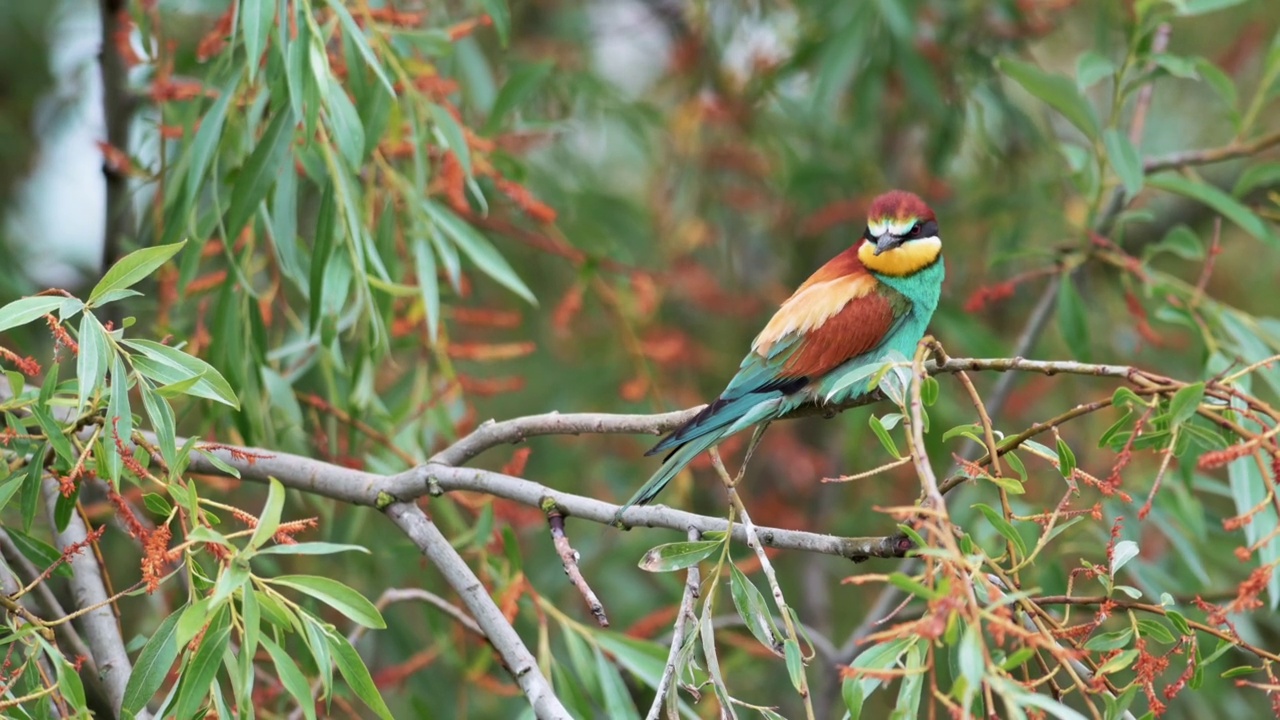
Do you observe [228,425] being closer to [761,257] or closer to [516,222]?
[516,222]

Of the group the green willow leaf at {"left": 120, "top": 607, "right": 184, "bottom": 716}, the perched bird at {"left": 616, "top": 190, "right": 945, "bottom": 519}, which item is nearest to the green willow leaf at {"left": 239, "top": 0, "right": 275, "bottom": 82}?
the green willow leaf at {"left": 120, "top": 607, "right": 184, "bottom": 716}

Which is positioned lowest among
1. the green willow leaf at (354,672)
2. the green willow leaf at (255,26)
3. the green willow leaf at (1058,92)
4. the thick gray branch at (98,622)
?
the thick gray branch at (98,622)

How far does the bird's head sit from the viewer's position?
255 centimetres

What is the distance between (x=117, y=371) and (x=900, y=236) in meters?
1.68

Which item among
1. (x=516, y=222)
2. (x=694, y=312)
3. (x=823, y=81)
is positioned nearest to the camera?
(x=823, y=81)

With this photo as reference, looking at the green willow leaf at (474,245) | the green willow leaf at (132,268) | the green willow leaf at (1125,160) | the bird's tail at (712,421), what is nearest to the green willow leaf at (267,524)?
the green willow leaf at (132,268)

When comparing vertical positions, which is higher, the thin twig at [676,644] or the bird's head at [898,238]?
the thin twig at [676,644]

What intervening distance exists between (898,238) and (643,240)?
3.88 feet

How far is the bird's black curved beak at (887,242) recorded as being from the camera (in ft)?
8.38

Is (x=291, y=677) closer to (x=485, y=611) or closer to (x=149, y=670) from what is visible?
(x=149, y=670)

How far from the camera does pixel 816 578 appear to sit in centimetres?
374

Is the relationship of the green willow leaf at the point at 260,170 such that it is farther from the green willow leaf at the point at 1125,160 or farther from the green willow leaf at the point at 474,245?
the green willow leaf at the point at 1125,160

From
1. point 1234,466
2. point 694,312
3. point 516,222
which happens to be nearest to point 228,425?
point 516,222

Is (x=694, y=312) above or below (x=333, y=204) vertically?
below
